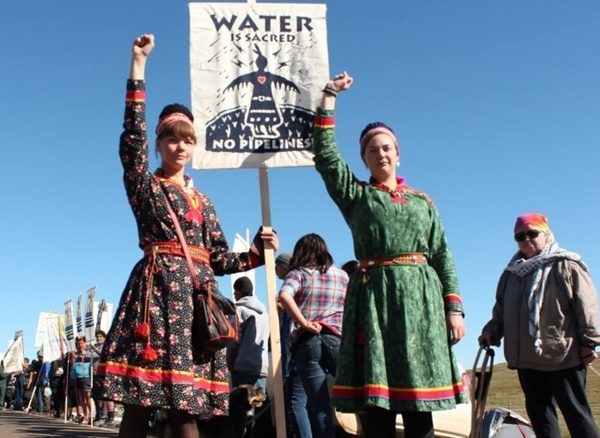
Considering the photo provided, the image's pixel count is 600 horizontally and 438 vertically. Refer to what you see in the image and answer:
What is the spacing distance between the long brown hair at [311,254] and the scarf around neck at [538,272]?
4.61ft

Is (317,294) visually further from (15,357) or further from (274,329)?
(15,357)

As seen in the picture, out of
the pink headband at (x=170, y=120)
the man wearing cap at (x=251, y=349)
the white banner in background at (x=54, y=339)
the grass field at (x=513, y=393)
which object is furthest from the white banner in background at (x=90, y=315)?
the pink headband at (x=170, y=120)

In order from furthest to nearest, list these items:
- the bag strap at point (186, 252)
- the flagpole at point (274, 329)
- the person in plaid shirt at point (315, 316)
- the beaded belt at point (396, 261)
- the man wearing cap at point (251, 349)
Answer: the man wearing cap at point (251, 349) → the person in plaid shirt at point (315, 316) → the flagpole at point (274, 329) → the beaded belt at point (396, 261) → the bag strap at point (186, 252)

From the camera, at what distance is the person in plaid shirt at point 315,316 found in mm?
5227

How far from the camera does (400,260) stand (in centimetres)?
351

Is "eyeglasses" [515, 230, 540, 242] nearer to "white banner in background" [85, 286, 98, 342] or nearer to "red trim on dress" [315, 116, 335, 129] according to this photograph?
"red trim on dress" [315, 116, 335, 129]

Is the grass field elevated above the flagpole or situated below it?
below

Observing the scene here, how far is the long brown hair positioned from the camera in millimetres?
5496

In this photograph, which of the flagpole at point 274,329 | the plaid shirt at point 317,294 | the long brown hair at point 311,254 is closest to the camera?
the flagpole at point 274,329

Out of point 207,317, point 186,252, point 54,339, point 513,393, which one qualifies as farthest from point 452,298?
point 54,339

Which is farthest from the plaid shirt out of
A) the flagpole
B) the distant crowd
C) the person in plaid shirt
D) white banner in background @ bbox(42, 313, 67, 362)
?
white banner in background @ bbox(42, 313, 67, 362)

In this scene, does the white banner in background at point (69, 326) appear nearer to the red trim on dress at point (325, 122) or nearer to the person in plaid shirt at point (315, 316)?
the person in plaid shirt at point (315, 316)

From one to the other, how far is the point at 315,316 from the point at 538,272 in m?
1.62

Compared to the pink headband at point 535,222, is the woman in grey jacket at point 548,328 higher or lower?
lower
